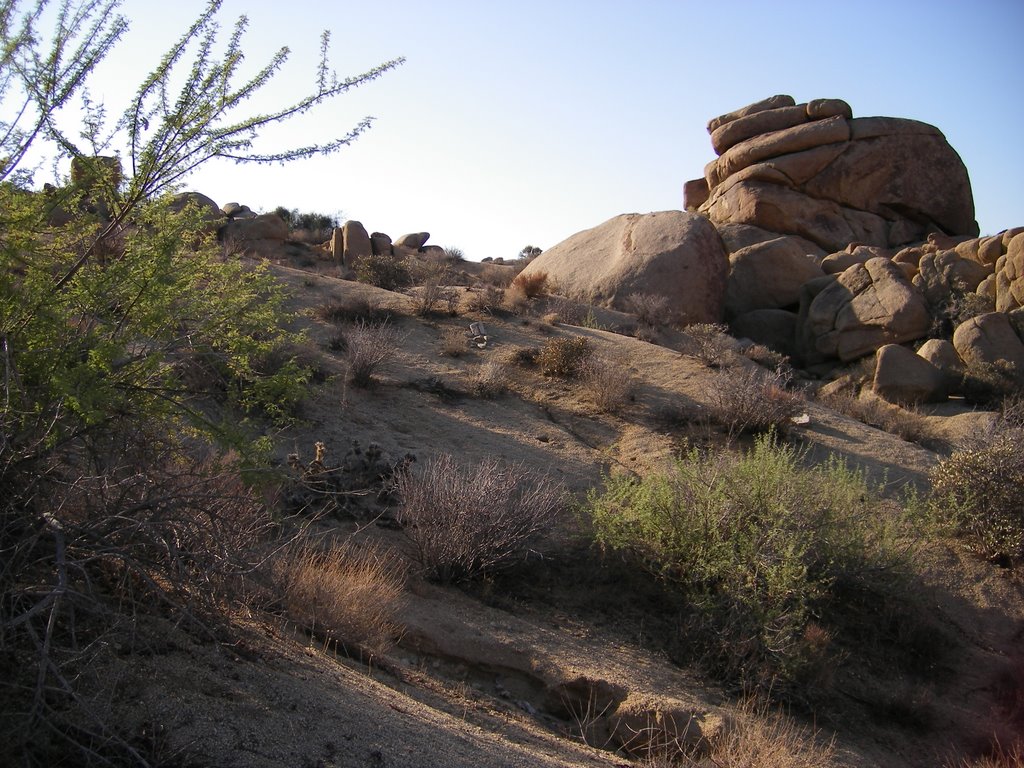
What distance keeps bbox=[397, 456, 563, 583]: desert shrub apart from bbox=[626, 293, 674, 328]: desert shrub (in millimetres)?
10449

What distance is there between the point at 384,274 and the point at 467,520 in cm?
1208

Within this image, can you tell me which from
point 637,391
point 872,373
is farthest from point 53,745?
point 872,373

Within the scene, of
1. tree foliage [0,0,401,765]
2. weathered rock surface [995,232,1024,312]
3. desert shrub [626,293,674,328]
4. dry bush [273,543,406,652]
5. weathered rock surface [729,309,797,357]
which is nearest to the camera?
tree foliage [0,0,401,765]

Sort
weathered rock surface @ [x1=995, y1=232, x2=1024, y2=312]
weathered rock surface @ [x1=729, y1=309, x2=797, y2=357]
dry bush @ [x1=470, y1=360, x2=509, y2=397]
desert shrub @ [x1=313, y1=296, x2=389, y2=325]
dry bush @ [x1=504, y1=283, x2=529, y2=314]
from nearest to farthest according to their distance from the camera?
dry bush @ [x1=470, y1=360, x2=509, y2=397]
desert shrub @ [x1=313, y1=296, x2=389, y2=325]
dry bush @ [x1=504, y1=283, x2=529, y2=314]
weathered rock surface @ [x1=995, y1=232, x2=1024, y2=312]
weathered rock surface @ [x1=729, y1=309, x2=797, y2=357]

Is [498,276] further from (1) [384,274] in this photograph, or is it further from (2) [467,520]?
(2) [467,520]

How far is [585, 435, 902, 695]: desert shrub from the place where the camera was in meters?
7.38

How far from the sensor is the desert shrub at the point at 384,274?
63.1 ft

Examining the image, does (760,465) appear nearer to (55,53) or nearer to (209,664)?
(209,664)

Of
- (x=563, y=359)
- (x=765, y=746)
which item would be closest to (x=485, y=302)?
(x=563, y=359)

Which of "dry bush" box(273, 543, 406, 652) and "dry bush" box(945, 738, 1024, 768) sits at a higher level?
"dry bush" box(273, 543, 406, 652)

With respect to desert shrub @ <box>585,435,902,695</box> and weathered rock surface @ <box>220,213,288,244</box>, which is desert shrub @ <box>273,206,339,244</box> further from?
desert shrub @ <box>585,435,902,695</box>

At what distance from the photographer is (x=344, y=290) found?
1727 cm

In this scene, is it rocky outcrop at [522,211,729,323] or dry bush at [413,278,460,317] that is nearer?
dry bush at [413,278,460,317]

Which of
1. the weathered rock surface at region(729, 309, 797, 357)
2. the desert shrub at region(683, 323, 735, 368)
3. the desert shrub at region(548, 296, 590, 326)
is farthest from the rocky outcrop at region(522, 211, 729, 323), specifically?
the desert shrub at region(683, 323, 735, 368)
